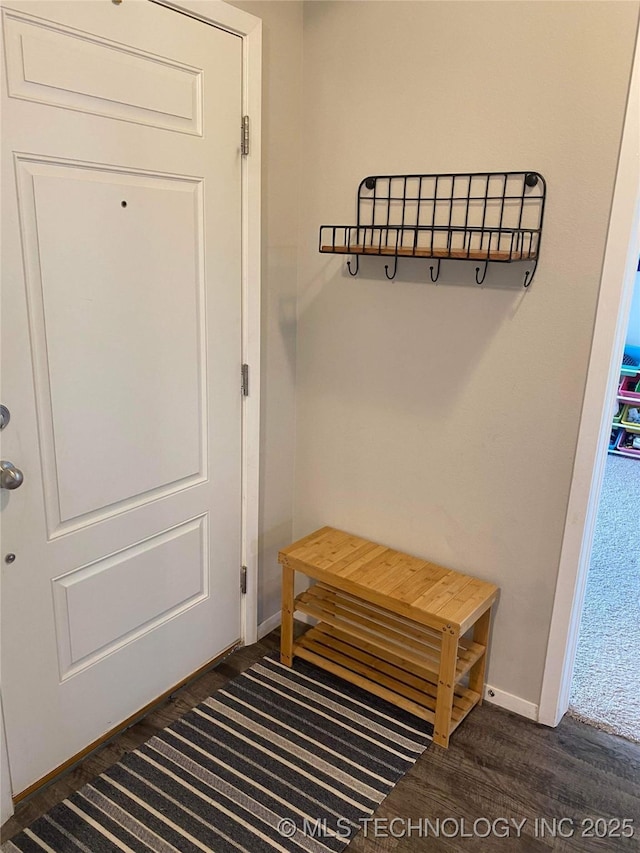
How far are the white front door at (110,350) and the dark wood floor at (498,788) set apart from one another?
0.31 feet

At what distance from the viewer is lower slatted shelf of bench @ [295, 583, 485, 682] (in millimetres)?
2143

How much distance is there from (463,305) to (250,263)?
70cm

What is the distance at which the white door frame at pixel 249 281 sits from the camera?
5.99ft

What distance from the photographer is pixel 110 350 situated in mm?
1775

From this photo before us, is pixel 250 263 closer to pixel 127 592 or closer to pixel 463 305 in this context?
pixel 463 305

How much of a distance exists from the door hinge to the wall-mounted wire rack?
35 cm

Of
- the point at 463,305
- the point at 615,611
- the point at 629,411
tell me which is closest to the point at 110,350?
the point at 463,305

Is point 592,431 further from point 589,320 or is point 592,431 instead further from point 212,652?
point 212,652

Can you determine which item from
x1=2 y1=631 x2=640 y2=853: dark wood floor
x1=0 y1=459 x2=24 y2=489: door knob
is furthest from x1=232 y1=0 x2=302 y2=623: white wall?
x1=0 y1=459 x2=24 y2=489: door knob

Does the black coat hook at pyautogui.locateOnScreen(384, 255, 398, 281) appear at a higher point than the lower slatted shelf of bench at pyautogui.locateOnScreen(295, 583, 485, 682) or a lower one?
higher

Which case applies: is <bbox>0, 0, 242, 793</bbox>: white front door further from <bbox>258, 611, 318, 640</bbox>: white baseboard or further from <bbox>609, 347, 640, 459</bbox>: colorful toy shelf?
<bbox>609, 347, 640, 459</bbox>: colorful toy shelf

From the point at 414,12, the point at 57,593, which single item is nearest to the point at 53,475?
the point at 57,593

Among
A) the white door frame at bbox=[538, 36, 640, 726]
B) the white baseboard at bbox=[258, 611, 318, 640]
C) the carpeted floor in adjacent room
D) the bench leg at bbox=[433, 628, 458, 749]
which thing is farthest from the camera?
the white baseboard at bbox=[258, 611, 318, 640]

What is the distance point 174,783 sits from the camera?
1860mm
